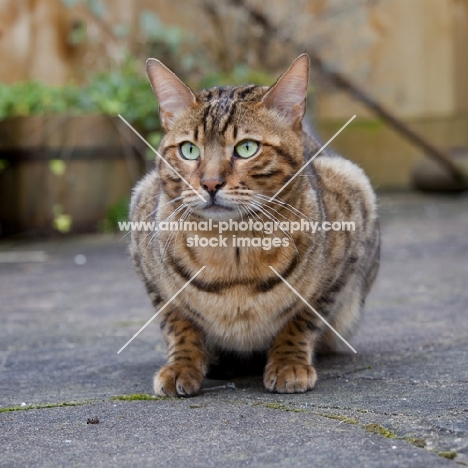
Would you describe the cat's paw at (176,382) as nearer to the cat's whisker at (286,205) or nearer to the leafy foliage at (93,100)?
the cat's whisker at (286,205)

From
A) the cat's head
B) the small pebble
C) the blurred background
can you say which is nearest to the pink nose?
the cat's head

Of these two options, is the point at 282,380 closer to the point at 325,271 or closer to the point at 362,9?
the point at 325,271

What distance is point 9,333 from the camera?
3426 mm

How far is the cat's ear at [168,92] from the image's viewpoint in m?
2.63

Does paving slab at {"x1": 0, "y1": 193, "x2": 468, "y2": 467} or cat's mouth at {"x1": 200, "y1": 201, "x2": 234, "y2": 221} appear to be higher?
cat's mouth at {"x1": 200, "y1": 201, "x2": 234, "y2": 221}

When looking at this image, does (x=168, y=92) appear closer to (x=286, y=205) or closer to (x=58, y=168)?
(x=286, y=205)

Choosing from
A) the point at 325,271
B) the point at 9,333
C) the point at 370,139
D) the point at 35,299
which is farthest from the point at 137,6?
the point at 325,271

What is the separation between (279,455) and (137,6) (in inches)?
256

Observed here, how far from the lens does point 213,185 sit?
92.5 inches

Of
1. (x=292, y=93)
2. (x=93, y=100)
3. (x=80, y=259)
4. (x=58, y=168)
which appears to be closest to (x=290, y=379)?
(x=292, y=93)

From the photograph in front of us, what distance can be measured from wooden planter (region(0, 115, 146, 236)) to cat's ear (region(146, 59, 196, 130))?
11.0ft

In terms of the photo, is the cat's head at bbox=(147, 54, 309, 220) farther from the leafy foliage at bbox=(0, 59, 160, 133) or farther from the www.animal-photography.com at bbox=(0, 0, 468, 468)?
the leafy foliage at bbox=(0, 59, 160, 133)

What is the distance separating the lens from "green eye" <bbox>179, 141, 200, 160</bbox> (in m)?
2.50

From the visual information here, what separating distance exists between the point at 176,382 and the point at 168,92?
2.87ft
